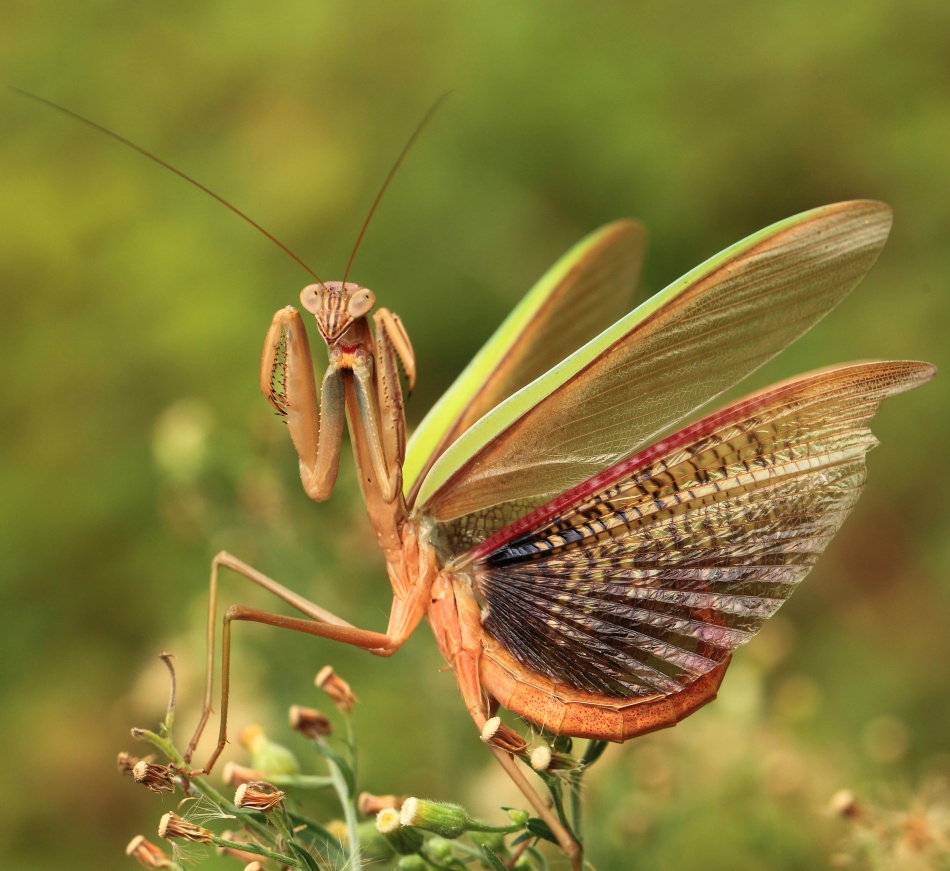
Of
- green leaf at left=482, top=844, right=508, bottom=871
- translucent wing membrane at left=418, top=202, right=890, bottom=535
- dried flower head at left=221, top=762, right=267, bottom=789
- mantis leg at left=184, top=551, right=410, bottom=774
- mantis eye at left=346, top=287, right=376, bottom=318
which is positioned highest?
mantis eye at left=346, top=287, right=376, bottom=318

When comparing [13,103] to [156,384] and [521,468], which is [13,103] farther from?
[521,468]

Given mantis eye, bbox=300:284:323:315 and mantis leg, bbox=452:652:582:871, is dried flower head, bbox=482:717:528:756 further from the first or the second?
mantis eye, bbox=300:284:323:315

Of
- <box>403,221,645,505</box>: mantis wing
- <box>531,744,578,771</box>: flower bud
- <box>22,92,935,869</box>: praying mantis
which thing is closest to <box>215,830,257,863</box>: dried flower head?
<box>22,92,935,869</box>: praying mantis

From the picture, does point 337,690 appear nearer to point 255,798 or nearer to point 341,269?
point 255,798

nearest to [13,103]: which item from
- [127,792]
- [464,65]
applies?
[464,65]

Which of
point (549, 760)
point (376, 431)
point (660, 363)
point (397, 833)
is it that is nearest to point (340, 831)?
point (397, 833)

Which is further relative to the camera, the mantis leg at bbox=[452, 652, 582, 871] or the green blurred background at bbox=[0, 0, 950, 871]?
the green blurred background at bbox=[0, 0, 950, 871]
